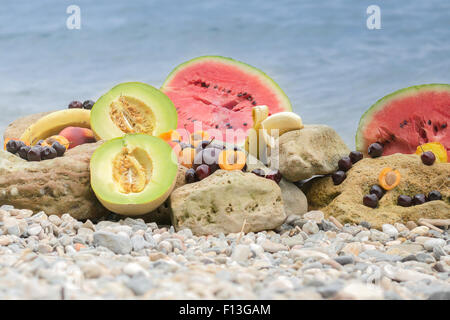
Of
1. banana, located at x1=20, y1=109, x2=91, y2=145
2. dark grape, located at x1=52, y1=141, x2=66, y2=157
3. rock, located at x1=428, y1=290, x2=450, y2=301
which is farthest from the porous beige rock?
rock, located at x1=428, y1=290, x2=450, y2=301

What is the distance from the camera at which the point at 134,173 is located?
11.3 feet

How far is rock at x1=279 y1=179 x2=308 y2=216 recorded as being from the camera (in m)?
3.80

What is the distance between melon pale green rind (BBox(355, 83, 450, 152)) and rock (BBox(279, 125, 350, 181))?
0.73 metres

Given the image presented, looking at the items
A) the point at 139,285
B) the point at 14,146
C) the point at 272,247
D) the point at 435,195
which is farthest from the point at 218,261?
the point at 14,146

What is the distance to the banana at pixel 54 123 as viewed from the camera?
4.58m

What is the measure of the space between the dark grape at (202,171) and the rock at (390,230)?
4.22 ft

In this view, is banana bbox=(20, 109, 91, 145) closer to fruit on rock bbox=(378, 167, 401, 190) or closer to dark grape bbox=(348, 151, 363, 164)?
dark grape bbox=(348, 151, 363, 164)

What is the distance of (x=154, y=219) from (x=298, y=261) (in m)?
1.54

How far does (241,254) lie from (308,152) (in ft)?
4.87

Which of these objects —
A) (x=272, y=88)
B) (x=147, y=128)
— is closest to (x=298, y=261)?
(x=147, y=128)

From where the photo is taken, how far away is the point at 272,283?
68.7 inches

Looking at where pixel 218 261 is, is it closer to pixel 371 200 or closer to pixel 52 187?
pixel 52 187

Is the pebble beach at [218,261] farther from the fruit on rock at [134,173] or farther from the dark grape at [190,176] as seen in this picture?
the dark grape at [190,176]

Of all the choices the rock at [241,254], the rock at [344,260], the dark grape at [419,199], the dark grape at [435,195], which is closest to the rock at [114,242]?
the rock at [241,254]
